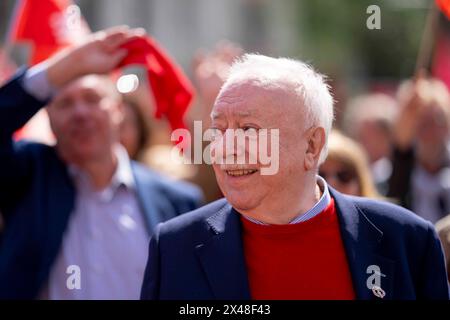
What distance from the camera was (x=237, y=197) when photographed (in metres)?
3.30

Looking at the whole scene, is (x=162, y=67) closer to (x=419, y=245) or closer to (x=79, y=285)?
(x=79, y=285)

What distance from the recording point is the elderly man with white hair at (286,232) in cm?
331

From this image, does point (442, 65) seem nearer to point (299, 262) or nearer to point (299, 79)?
point (299, 79)

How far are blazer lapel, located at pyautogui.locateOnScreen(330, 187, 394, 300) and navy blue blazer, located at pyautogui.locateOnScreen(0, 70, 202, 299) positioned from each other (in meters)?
1.40

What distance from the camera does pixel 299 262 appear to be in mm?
3332

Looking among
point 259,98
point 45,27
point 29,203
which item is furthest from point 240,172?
point 45,27

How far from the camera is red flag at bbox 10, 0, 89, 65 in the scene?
5.17 metres

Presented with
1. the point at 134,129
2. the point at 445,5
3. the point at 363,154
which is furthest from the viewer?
the point at 134,129

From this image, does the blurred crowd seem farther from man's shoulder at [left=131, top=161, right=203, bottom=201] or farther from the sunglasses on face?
man's shoulder at [left=131, top=161, right=203, bottom=201]

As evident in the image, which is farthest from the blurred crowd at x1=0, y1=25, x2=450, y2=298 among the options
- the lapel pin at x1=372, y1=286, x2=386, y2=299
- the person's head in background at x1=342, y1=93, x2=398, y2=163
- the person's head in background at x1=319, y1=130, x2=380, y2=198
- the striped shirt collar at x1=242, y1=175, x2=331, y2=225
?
the lapel pin at x1=372, y1=286, x2=386, y2=299

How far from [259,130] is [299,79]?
21 cm

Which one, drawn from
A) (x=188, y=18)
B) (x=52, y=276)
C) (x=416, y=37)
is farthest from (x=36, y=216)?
(x=188, y=18)

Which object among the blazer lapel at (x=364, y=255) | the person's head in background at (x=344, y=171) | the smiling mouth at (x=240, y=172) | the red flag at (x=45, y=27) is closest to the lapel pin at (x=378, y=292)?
the blazer lapel at (x=364, y=255)

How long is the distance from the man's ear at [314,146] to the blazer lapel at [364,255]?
0.17m
